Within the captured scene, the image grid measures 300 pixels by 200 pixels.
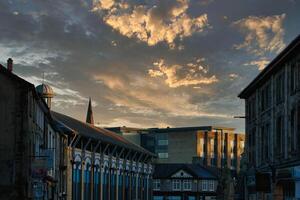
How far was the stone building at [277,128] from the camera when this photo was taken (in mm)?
35281

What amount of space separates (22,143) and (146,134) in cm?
11745

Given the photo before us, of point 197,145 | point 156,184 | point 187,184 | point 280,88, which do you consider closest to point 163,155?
point 197,145

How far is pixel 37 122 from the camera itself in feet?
140

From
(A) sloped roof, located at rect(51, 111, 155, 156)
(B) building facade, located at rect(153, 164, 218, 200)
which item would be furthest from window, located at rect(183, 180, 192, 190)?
(A) sloped roof, located at rect(51, 111, 155, 156)

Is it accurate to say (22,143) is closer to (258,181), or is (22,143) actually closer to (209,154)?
(258,181)

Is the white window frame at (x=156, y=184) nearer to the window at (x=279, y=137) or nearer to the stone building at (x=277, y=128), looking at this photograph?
the stone building at (x=277, y=128)

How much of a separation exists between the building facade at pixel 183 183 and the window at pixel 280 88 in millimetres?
72753

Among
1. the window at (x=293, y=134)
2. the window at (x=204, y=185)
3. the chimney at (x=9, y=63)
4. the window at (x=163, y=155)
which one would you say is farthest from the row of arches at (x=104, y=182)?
the window at (x=163, y=155)

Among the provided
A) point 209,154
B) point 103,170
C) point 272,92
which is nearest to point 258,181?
point 272,92

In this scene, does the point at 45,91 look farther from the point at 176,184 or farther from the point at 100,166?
the point at 176,184

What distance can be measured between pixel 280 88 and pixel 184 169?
7408 cm

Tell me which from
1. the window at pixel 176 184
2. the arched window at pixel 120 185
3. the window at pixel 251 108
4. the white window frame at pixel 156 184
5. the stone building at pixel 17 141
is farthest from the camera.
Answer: the white window frame at pixel 156 184

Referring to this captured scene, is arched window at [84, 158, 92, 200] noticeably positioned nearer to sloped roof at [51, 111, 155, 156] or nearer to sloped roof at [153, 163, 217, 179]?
sloped roof at [51, 111, 155, 156]

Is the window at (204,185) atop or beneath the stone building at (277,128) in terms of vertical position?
beneath
